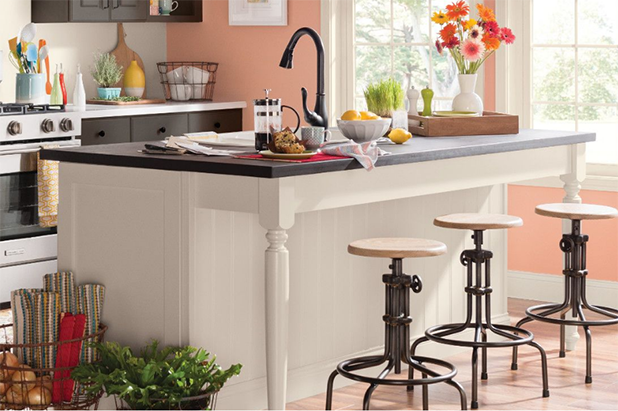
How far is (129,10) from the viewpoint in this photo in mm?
6781

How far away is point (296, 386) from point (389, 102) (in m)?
1.21

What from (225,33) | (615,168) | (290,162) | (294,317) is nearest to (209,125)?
(225,33)

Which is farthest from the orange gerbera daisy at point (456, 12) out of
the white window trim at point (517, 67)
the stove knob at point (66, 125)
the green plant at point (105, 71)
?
the green plant at point (105, 71)

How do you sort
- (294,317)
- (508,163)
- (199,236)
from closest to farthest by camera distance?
(199,236) → (294,317) → (508,163)

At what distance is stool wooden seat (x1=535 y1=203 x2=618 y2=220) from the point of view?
4543 mm

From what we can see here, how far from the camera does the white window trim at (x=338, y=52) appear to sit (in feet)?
21.5

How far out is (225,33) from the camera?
709 cm

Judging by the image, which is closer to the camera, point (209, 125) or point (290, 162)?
point (290, 162)

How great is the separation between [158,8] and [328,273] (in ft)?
10.8

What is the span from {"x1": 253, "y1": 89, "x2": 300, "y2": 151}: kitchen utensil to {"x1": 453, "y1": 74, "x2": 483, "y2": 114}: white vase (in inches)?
47.8

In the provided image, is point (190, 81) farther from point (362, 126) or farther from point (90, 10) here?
point (362, 126)

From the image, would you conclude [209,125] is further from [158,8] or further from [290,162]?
[290,162]

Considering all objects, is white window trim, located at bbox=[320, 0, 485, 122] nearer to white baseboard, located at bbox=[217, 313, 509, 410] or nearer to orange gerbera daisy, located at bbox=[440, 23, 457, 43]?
orange gerbera daisy, located at bbox=[440, 23, 457, 43]

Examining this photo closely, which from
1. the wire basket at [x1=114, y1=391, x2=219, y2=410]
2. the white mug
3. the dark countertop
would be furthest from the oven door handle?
the wire basket at [x1=114, y1=391, x2=219, y2=410]
